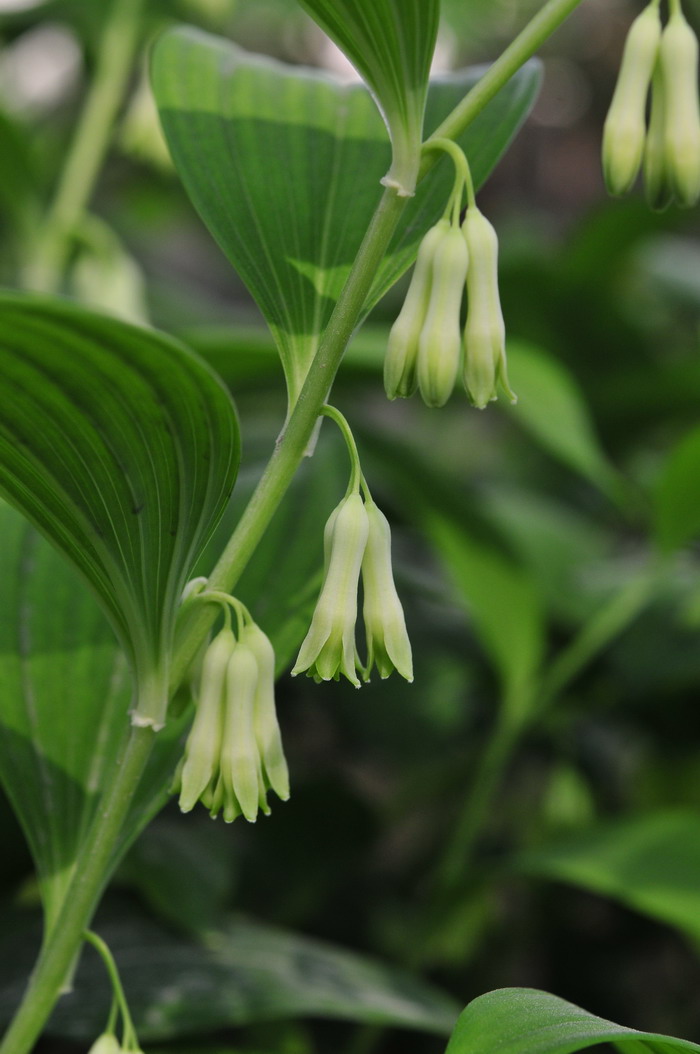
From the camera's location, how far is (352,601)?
501 millimetres

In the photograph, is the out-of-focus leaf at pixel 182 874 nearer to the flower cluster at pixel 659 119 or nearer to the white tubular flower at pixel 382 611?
the white tubular flower at pixel 382 611

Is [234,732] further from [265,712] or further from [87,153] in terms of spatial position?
[87,153]

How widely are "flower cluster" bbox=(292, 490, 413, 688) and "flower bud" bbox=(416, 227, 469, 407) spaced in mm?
66

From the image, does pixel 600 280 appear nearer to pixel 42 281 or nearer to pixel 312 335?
pixel 42 281

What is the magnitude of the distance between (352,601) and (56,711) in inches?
10.1

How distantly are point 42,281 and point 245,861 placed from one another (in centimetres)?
85

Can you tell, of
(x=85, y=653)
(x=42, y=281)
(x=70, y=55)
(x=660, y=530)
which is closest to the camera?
(x=85, y=653)

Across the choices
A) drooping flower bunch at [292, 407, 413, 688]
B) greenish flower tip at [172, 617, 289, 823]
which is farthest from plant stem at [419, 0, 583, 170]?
greenish flower tip at [172, 617, 289, 823]

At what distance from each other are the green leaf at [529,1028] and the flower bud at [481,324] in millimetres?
281

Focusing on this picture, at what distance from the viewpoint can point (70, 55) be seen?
2.60 m

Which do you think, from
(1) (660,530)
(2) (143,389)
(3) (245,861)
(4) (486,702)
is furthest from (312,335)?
(4) (486,702)

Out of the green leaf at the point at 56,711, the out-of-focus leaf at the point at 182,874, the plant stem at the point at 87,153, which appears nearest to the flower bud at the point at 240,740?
the green leaf at the point at 56,711

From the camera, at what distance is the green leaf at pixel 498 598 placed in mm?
1155

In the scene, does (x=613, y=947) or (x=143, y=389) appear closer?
(x=143, y=389)
